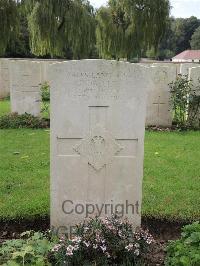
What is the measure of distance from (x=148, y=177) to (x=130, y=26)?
63.9 feet

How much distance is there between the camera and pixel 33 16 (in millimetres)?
18453

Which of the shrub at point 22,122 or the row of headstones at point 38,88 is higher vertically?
the row of headstones at point 38,88

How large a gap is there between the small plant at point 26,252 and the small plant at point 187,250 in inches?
34.5

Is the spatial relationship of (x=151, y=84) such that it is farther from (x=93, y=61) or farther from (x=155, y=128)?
(x=93, y=61)

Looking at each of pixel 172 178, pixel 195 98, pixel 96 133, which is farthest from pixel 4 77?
pixel 96 133

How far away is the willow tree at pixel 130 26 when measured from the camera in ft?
76.4

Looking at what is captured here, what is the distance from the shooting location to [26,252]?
115 inches

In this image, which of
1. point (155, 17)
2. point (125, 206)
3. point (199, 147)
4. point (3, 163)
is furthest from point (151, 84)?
point (155, 17)

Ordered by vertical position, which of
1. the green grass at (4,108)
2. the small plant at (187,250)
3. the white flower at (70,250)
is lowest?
the green grass at (4,108)

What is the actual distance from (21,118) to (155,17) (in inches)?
617

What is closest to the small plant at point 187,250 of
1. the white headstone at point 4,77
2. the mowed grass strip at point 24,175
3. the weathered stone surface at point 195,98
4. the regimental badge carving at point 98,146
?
the regimental badge carving at point 98,146

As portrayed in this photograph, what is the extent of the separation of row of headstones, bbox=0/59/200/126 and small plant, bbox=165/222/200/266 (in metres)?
6.38

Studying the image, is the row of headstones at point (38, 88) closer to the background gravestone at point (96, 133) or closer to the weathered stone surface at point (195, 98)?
the weathered stone surface at point (195, 98)

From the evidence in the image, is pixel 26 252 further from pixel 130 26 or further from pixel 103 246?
pixel 130 26
